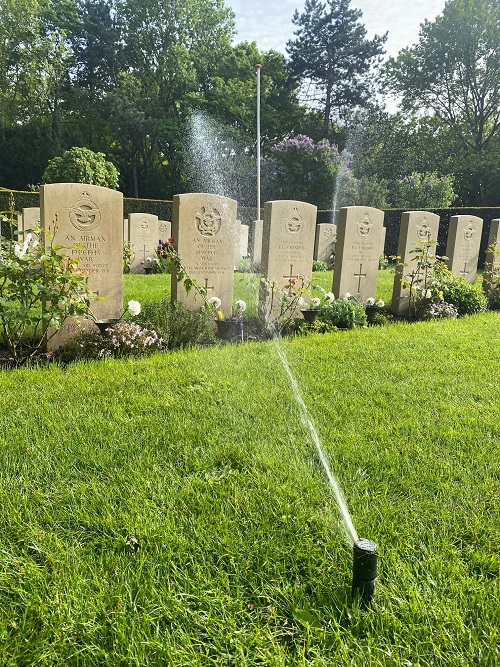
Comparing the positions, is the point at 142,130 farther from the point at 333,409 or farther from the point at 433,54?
the point at 333,409

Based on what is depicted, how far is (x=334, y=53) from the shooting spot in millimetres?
28188

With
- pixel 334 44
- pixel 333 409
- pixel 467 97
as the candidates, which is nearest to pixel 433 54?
pixel 467 97

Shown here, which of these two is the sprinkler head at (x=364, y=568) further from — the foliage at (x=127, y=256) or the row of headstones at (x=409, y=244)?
the foliage at (x=127, y=256)

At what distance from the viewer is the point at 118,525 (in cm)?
188

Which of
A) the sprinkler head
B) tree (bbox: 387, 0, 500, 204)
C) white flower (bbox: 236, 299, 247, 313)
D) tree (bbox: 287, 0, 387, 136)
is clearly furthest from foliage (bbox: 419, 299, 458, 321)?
tree (bbox: 287, 0, 387, 136)

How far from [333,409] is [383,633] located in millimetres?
1741

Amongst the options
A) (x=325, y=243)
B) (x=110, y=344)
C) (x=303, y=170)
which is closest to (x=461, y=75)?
(x=303, y=170)

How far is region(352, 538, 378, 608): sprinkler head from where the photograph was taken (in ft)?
4.31

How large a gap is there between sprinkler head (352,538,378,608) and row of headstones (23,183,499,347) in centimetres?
386

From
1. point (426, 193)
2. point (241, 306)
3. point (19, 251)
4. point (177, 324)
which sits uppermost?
point (426, 193)

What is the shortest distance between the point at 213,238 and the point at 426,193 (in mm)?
19434

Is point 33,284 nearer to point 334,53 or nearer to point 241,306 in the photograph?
point 241,306

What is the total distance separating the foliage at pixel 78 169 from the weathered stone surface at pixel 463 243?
12275 mm

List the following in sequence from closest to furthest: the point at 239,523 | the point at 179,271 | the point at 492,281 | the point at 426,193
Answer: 1. the point at 239,523
2. the point at 179,271
3. the point at 492,281
4. the point at 426,193
